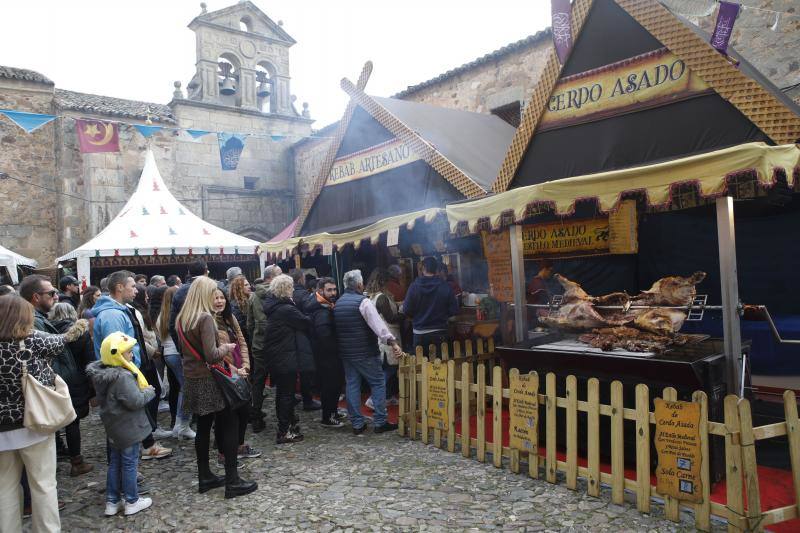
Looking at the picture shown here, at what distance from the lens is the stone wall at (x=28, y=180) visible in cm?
1565

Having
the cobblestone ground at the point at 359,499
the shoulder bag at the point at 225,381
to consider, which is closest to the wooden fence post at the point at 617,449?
the cobblestone ground at the point at 359,499

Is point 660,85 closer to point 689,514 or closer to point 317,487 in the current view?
point 689,514

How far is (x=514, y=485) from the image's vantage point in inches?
171

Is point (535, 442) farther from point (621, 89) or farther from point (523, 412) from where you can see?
point (621, 89)

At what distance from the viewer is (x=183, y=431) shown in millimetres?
6012

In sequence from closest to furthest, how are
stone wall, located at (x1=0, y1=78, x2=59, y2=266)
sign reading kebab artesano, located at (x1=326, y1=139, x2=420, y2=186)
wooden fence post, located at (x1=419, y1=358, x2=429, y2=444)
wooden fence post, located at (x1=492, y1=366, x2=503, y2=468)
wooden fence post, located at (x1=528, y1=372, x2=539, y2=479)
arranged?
wooden fence post, located at (x1=528, y1=372, x2=539, y2=479), wooden fence post, located at (x1=492, y1=366, x2=503, y2=468), wooden fence post, located at (x1=419, y1=358, x2=429, y2=444), sign reading kebab artesano, located at (x1=326, y1=139, x2=420, y2=186), stone wall, located at (x1=0, y1=78, x2=59, y2=266)

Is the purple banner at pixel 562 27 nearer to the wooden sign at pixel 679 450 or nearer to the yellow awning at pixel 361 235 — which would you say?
the yellow awning at pixel 361 235

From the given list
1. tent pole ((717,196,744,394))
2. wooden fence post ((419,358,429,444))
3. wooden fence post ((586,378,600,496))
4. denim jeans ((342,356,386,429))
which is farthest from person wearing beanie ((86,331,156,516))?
tent pole ((717,196,744,394))

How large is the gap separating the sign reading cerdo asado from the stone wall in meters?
16.4

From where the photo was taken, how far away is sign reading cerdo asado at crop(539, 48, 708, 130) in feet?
16.9

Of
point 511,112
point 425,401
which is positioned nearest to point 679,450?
point 425,401

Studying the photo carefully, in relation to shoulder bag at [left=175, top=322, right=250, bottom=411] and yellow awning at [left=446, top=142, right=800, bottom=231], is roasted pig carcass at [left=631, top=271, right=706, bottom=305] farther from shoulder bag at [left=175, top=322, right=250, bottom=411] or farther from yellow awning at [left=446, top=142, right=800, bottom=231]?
shoulder bag at [left=175, top=322, right=250, bottom=411]

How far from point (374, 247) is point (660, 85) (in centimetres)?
631

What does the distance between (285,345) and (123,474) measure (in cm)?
197
